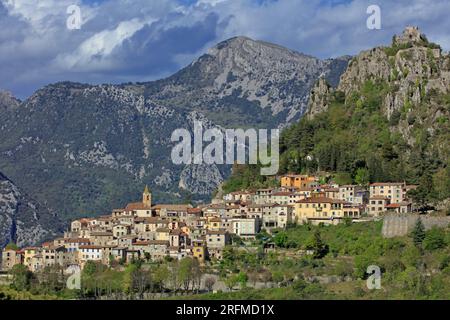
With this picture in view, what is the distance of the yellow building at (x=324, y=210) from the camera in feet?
255

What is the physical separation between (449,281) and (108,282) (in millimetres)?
17727

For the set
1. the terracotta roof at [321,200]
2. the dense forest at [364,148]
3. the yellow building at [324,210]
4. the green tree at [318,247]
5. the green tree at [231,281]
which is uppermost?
the dense forest at [364,148]

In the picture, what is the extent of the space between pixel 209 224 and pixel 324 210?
7.15 m

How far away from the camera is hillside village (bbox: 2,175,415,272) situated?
251 ft

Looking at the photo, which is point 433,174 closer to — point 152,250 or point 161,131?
point 152,250

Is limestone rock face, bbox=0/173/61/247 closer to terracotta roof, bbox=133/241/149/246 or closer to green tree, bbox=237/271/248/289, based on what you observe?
terracotta roof, bbox=133/241/149/246

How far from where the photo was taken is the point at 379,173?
81.5 m

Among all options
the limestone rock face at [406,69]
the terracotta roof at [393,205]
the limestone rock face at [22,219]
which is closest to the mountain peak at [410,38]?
the limestone rock face at [406,69]

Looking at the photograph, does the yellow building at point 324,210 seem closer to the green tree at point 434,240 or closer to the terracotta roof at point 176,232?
the terracotta roof at point 176,232

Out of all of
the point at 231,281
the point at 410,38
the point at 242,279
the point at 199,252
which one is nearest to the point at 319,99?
the point at 410,38

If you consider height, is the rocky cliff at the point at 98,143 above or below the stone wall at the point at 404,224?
above

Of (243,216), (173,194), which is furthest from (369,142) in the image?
(173,194)

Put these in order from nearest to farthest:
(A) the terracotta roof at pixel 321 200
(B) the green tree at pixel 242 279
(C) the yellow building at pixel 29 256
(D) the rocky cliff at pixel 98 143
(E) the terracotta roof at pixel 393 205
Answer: (B) the green tree at pixel 242 279, (E) the terracotta roof at pixel 393 205, (A) the terracotta roof at pixel 321 200, (C) the yellow building at pixel 29 256, (D) the rocky cliff at pixel 98 143

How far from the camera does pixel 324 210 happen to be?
7825cm
